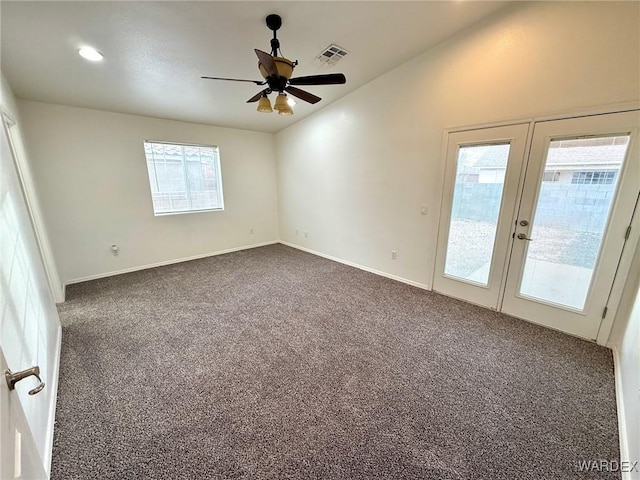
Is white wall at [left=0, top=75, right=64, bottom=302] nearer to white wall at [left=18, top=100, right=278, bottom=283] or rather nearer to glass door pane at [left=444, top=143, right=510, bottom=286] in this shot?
white wall at [left=18, top=100, right=278, bottom=283]

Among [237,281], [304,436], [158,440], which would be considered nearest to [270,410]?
[304,436]

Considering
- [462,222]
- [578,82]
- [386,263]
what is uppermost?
[578,82]

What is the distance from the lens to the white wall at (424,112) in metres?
1.99

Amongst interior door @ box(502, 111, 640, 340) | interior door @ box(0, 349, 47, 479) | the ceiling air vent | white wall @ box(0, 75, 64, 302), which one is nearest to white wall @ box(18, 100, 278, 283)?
white wall @ box(0, 75, 64, 302)

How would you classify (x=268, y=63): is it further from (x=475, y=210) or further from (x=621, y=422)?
(x=621, y=422)

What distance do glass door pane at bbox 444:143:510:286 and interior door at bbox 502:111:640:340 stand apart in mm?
244

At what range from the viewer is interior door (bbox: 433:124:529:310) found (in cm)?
255

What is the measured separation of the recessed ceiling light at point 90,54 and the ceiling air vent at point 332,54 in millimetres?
2135

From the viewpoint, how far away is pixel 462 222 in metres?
2.96

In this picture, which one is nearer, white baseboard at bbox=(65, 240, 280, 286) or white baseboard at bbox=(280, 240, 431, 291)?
white baseboard at bbox=(280, 240, 431, 291)

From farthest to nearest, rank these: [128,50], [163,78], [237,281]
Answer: [237,281], [163,78], [128,50]

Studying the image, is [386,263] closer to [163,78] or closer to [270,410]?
[270,410]

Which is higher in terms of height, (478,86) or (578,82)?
(478,86)

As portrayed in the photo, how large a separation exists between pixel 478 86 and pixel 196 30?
279 cm
